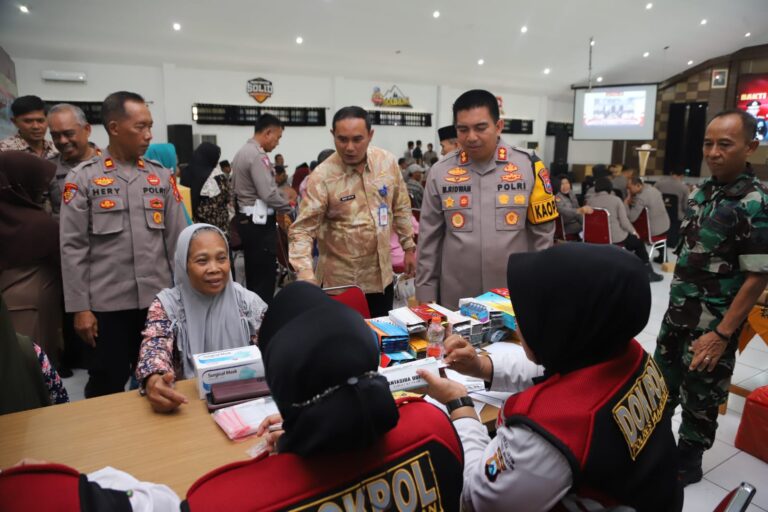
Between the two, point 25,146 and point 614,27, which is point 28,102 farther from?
point 614,27

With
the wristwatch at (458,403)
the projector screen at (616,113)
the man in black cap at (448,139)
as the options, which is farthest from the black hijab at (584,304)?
the projector screen at (616,113)

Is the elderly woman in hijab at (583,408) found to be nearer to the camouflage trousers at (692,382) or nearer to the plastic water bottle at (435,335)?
the plastic water bottle at (435,335)

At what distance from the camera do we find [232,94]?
11.2 metres

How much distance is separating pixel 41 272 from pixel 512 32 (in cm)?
1107

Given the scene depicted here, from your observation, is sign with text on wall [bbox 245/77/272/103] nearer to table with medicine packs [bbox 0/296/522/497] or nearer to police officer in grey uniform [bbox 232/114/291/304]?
police officer in grey uniform [bbox 232/114/291/304]

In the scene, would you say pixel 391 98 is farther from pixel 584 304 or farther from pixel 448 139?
pixel 584 304

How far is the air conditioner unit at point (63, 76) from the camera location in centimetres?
927

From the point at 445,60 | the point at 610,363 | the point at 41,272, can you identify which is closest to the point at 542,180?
the point at 610,363

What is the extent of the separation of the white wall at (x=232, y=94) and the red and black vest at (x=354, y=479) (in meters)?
11.1

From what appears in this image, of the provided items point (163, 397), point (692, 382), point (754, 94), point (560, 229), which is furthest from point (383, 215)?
point (754, 94)

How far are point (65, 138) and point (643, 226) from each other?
6027 millimetres

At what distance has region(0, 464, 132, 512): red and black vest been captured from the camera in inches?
27.8

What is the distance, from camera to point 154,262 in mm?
2461

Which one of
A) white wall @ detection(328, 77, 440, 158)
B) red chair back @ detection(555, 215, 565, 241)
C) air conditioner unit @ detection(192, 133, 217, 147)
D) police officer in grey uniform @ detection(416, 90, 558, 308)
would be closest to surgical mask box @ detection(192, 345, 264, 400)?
police officer in grey uniform @ detection(416, 90, 558, 308)
